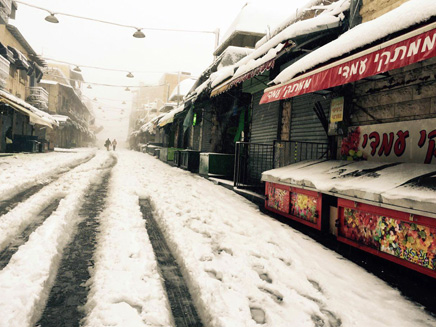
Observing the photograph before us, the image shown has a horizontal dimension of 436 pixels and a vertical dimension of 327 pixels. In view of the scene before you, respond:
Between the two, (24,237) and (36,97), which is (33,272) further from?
(36,97)

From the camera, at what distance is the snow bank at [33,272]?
203cm

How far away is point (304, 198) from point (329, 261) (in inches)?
54.3

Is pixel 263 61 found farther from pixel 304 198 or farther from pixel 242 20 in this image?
pixel 242 20

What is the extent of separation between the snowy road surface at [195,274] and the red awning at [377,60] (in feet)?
8.31

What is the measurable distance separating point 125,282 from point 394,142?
178 inches

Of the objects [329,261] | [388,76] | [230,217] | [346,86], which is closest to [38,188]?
[230,217]

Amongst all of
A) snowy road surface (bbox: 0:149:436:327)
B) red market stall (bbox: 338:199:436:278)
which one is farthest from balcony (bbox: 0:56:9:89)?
red market stall (bbox: 338:199:436:278)

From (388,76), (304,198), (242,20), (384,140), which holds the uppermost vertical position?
(242,20)

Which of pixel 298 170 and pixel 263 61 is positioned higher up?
pixel 263 61

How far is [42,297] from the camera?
7.47 ft

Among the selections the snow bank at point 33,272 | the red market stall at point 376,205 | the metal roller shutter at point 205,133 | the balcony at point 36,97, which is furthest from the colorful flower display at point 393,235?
the balcony at point 36,97

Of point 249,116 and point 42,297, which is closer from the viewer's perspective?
point 42,297

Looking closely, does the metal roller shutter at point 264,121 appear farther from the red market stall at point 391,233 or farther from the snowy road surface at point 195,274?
the red market stall at point 391,233

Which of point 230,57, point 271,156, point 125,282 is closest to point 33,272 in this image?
point 125,282
